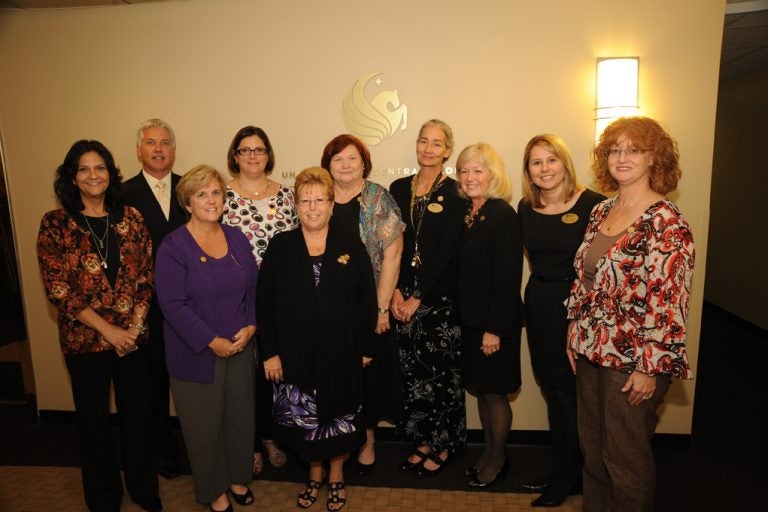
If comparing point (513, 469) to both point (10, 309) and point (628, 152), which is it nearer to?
point (628, 152)

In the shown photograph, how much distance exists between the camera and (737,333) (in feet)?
19.9

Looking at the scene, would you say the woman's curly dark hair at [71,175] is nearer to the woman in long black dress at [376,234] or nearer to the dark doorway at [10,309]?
the woman in long black dress at [376,234]

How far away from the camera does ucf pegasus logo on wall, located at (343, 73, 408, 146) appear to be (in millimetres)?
3379

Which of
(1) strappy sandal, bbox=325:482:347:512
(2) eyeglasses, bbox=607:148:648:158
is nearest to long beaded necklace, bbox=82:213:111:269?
(1) strappy sandal, bbox=325:482:347:512

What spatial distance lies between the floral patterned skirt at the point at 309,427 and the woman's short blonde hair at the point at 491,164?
1.37m

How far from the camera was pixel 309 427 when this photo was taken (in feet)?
8.32

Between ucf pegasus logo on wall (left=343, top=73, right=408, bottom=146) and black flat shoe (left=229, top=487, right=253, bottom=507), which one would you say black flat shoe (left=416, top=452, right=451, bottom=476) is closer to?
black flat shoe (left=229, top=487, right=253, bottom=507)

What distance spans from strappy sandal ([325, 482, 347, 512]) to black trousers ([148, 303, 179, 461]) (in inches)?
41.4

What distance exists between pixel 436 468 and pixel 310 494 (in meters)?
0.78

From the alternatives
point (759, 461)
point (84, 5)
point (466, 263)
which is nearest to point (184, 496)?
point (466, 263)

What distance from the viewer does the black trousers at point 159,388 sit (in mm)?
2934

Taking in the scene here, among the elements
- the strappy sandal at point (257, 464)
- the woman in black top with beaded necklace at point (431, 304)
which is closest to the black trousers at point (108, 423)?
the strappy sandal at point (257, 464)

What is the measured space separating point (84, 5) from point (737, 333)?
292 inches

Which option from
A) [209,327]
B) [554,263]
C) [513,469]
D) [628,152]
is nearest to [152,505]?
[209,327]
